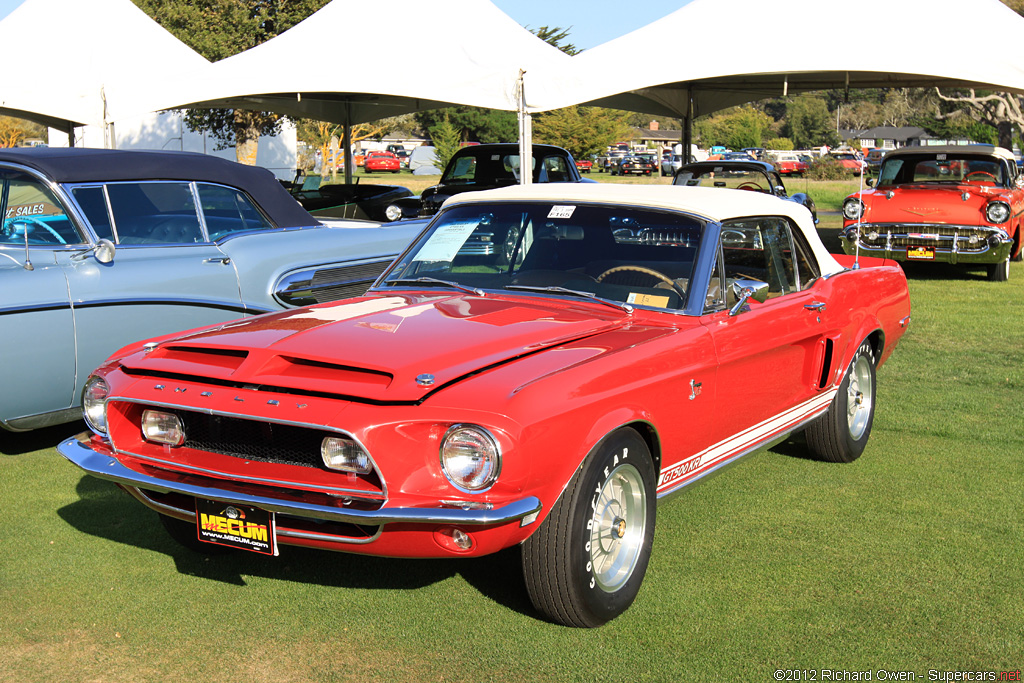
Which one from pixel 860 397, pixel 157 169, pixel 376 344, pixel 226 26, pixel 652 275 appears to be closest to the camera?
pixel 376 344

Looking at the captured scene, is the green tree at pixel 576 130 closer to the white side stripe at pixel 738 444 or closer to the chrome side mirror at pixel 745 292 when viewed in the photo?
the white side stripe at pixel 738 444

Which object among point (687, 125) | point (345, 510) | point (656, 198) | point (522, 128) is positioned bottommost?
point (345, 510)

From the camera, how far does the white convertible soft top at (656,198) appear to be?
171 inches

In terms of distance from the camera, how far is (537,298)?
418cm

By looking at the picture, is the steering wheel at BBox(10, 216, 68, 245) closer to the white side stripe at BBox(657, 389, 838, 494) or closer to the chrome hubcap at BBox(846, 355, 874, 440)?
the white side stripe at BBox(657, 389, 838, 494)

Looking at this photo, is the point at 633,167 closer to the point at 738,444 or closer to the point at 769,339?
the point at 769,339

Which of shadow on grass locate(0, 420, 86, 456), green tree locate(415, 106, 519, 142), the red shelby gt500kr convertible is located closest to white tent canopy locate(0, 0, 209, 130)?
shadow on grass locate(0, 420, 86, 456)

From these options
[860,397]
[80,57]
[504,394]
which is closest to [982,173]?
[860,397]

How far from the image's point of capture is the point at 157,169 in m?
6.13

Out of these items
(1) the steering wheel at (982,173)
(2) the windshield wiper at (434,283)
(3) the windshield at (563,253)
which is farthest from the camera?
(1) the steering wheel at (982,173)

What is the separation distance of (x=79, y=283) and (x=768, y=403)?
3.62m

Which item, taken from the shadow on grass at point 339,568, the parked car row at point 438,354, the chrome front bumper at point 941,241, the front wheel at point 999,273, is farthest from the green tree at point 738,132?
the shadow on grass at point 339,568

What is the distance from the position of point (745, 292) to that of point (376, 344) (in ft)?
5.21

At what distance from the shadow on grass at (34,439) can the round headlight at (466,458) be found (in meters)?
3.64
